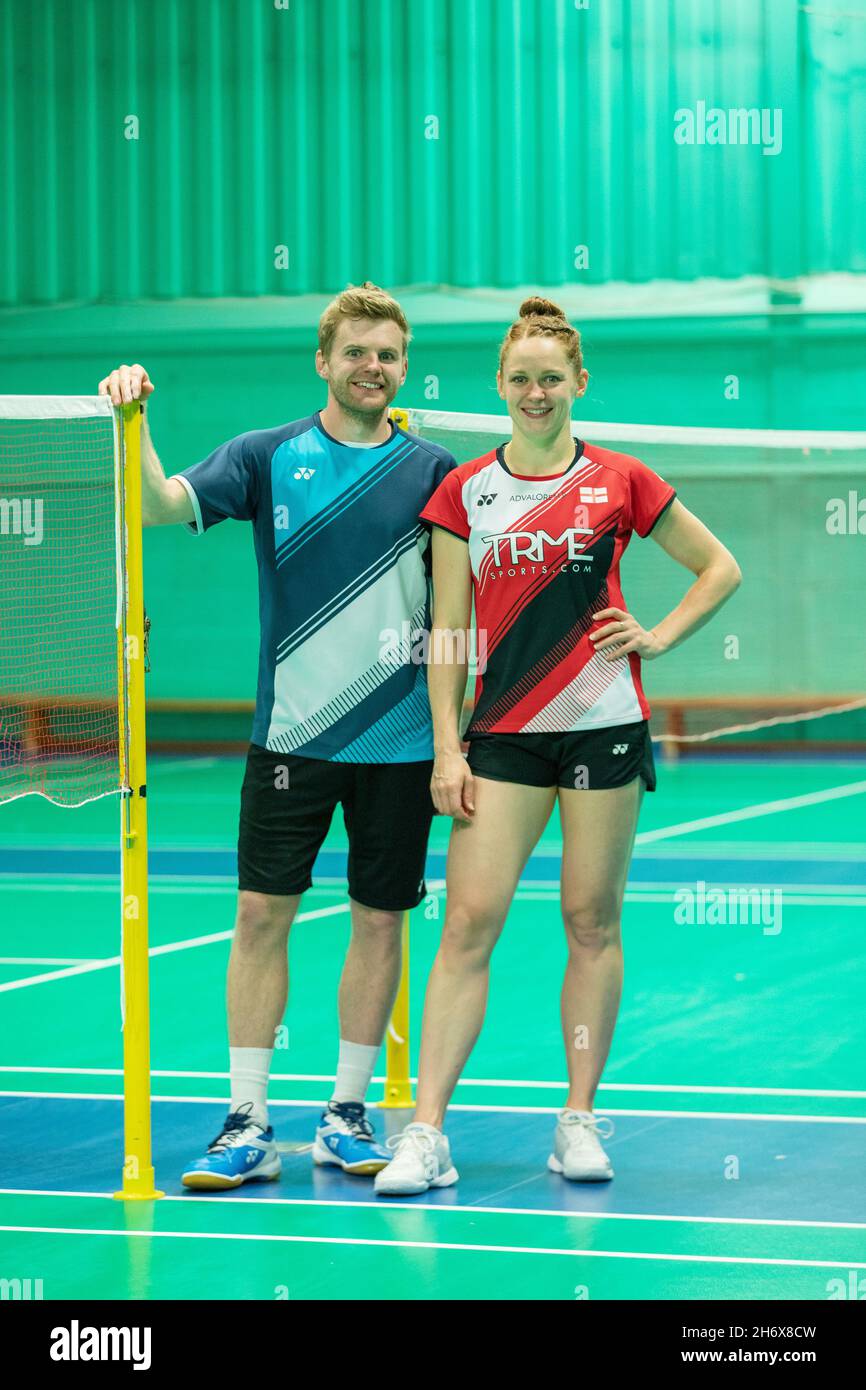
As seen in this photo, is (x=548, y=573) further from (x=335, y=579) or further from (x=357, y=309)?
(x=357, y=309)

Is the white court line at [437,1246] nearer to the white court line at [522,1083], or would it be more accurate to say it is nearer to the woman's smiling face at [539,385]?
the white court line at [522,1083]

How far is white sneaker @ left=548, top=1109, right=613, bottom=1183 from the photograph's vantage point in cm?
454

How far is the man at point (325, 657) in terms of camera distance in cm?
457

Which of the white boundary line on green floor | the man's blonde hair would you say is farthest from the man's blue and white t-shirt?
the white boundary line on green floor

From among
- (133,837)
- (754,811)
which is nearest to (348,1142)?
(133,837)

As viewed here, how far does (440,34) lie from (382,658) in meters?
14.5

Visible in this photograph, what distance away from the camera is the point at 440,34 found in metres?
17.7

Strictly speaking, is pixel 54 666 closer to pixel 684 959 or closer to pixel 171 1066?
pixel 684 959

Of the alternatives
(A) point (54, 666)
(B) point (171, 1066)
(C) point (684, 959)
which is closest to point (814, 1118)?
(B) point (171, 1066)

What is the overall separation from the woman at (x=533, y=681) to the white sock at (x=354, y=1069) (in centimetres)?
25

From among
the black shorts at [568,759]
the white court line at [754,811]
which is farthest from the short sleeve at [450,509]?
the white court line at [754,811]

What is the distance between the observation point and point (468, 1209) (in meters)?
4.31

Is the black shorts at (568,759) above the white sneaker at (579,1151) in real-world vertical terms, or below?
above

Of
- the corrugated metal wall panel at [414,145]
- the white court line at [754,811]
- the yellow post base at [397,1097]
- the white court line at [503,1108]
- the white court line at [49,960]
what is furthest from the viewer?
the corrugated metal wall panel at [414,145]
